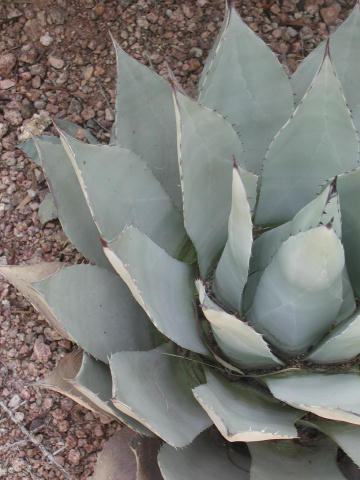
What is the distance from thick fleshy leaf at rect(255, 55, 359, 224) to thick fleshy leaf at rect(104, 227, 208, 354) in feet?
0.78

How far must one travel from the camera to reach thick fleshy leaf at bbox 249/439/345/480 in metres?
1.20

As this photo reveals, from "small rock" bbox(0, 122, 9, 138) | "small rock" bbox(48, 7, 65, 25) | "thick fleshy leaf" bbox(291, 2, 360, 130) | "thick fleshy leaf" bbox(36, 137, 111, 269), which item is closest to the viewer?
"thick fleshy leaf" bbox(36, 137, 111, 269)

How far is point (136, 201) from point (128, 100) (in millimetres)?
245

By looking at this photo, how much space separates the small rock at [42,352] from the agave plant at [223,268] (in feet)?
1.11

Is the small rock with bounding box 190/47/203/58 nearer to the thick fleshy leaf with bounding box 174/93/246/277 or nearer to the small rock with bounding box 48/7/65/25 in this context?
the small rock with bounding box 48/7/65/25

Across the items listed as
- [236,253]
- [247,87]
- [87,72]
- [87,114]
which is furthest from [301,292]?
[87,72]

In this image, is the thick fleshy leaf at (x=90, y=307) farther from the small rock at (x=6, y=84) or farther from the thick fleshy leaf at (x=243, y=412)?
the small rock at (x=6, y=84)

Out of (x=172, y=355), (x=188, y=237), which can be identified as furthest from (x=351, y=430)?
(x=188, y=237)

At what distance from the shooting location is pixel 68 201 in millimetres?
1281

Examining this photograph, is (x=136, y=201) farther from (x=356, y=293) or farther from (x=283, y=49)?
(x=283, y=49)

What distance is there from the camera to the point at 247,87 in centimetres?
134

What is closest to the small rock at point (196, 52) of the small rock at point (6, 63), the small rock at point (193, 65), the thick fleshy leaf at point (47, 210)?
the small rock at point (193, 65)

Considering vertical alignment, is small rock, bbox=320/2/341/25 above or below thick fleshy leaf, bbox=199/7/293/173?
below

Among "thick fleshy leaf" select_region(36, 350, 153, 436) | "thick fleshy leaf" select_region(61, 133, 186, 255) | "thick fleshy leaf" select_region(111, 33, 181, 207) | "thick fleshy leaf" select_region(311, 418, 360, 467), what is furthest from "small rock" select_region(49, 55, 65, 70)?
"thick fleshy leaf" select_region(311, 418, 360, 467)
